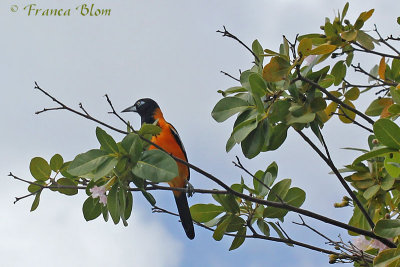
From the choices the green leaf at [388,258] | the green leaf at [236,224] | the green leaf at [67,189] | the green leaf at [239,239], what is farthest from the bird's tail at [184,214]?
the green leaf at [388,258]

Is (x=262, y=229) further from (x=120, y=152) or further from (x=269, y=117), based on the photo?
(x=120, y=152)

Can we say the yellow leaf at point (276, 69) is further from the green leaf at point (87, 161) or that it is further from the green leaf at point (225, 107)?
the green leaf at point (87, 161)

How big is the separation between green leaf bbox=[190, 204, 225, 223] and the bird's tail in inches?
37.4

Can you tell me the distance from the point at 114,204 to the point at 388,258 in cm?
138

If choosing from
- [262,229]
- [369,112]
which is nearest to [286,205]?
[262,229]

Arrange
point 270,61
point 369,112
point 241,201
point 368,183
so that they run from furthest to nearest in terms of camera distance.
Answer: point 369,112, point 241,201, point 368,183, point 270,61

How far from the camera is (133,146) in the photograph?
3.00 meters

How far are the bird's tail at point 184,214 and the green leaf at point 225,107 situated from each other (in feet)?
5.05

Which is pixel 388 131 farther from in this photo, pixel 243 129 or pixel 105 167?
pixel 105 167

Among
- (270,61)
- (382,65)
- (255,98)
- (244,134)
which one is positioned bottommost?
(244,134)

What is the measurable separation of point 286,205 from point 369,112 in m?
1.14

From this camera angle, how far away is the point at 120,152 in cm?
304

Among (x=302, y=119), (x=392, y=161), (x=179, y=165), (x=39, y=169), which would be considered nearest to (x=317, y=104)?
(x=302, y=119)

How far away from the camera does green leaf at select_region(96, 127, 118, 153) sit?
9.87 ft
